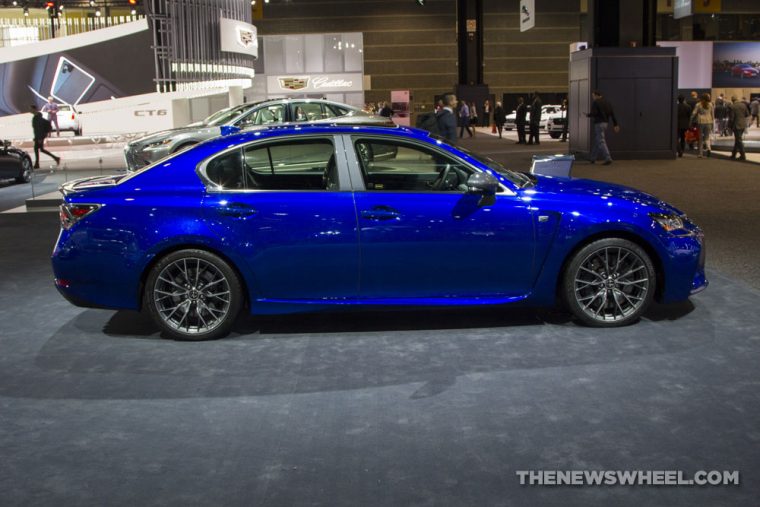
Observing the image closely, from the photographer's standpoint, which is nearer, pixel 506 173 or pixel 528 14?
pixel 506 173

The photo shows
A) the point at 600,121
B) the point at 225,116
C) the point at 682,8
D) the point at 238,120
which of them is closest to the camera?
the point at 238,120

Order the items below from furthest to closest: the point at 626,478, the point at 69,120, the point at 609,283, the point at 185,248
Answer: the point at 69,120 → the point at 609,283 → the point at 185,248 → the point at 626,478

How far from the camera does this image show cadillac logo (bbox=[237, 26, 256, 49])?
38.2 metres

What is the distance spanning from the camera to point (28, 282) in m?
9.48

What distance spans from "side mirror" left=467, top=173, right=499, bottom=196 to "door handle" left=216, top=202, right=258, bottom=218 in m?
1.61

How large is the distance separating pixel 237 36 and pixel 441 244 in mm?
32473

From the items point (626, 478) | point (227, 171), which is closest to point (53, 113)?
point (227, 171)

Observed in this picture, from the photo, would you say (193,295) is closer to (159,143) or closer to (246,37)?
(159,143)

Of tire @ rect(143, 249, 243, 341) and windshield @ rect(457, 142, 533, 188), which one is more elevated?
windshield @ rect(457, 142, 533, 188)

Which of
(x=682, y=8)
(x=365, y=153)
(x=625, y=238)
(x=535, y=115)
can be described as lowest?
(x=625, y=238)

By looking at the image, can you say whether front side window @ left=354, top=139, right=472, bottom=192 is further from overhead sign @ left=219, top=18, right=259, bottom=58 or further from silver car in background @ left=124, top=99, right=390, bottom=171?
overhead sign @ left=219, top=18, right=259, bottom=58

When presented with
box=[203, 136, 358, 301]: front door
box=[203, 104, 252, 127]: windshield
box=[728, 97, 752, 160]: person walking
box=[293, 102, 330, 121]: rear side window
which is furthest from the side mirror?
box=[728, 97, 752, 160]: person walking

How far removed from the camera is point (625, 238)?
23.4ft

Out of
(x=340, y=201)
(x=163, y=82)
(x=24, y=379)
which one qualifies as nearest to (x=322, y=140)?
(x=340, y=201)
